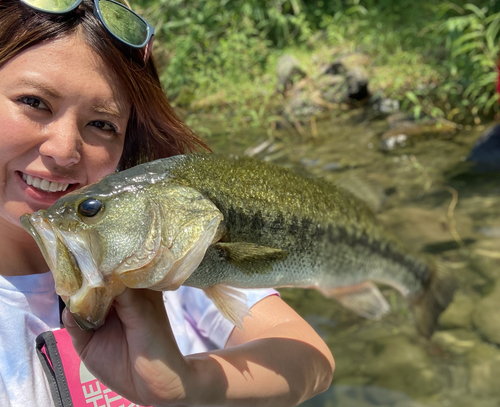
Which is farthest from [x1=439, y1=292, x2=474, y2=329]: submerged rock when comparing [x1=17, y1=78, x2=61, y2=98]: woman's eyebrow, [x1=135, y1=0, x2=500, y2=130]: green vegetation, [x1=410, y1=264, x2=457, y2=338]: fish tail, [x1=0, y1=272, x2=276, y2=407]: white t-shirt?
[x1=135, y1=0, x2=500, y2=130]: green vegetation

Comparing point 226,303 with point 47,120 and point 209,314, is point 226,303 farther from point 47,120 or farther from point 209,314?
point 47,120

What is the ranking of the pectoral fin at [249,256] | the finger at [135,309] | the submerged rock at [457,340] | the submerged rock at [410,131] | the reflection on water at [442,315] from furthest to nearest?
the submerged rock at [410,131] < the submerged rock at [457,340] < the reflection on water at [442,315] < the pectoral fin at [249,256] < the finger at [135,309]

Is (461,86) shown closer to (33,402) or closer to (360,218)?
(360,218)

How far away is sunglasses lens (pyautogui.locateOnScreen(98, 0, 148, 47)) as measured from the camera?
1.61 m

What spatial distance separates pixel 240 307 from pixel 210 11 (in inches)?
407

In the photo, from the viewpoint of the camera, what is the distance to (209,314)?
1979mm

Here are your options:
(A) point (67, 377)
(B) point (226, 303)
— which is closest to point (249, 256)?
(B) point (226, 303)

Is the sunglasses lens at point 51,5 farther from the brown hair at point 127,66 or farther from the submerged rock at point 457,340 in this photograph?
the submerged rock at point 457,340

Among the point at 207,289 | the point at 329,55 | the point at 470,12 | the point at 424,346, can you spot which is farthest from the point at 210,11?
the point at 207,289

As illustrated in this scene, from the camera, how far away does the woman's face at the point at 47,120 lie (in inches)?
55.9

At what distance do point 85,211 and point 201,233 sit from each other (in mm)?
307

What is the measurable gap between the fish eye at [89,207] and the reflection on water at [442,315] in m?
0.97

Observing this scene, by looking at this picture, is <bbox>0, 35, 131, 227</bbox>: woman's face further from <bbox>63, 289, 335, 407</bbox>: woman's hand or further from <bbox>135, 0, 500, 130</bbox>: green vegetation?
<bbox>135, 0, 500, 130</bbox>: green vegetation

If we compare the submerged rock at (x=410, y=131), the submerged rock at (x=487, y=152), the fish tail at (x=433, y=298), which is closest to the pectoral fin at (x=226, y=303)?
the fish tail at (x=433, y=298)
